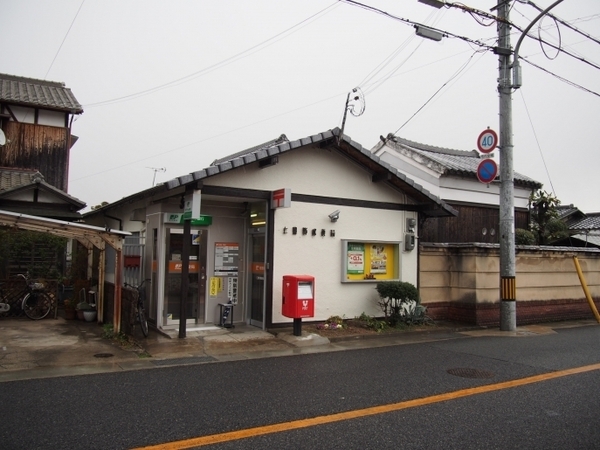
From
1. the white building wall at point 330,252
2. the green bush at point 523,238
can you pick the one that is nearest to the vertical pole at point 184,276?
the white building wall at point 330,252

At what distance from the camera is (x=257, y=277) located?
11930 millimetres

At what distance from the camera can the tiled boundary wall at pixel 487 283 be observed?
44.2 feet

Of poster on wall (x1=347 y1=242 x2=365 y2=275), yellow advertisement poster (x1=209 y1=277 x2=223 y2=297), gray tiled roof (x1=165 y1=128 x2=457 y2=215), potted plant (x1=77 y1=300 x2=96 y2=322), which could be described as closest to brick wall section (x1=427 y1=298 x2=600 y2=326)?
poster on wall (x1=347 y1=242 x2=365 y2=275)

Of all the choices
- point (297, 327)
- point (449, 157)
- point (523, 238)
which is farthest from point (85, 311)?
point (449, 157)

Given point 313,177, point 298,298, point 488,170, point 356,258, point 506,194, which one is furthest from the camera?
point 356,258

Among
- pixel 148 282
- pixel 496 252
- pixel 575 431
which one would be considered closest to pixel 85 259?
pixel 148 282

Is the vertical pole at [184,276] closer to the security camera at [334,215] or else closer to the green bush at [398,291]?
the security camera at [334,215]

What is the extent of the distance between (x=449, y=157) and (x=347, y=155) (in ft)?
33.8

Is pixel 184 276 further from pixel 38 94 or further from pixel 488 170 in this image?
pixel 38 94

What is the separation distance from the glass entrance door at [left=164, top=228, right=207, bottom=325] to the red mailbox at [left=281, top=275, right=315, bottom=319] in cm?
218

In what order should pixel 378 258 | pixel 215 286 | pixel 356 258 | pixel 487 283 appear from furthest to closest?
pixel 487 283
pixel 378 258
pixel 356 258
pixel 215 286

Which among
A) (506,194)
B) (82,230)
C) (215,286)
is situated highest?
(506,194)

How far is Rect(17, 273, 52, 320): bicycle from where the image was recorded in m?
12.8

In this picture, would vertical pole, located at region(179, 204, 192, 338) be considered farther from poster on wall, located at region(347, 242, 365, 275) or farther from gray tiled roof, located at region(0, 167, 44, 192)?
gray tiled roof, located at region(0, 167, 44, 192)
